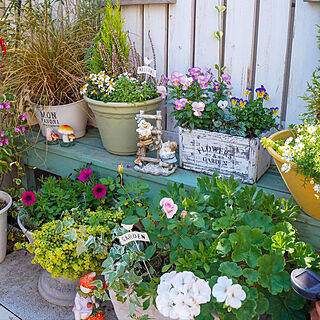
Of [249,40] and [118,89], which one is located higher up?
[249,40]

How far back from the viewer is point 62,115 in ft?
9.26

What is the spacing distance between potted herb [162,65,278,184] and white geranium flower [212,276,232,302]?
77cm

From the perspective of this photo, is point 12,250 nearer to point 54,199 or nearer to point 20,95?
point 54,199

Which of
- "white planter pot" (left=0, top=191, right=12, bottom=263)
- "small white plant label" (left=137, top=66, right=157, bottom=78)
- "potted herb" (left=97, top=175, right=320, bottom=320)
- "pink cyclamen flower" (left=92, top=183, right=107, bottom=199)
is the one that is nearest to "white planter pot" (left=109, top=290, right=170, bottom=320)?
"potted herb" (left=97, top=175, right=320, bottom=320)

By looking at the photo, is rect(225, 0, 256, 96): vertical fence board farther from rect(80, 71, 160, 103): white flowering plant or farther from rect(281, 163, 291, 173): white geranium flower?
rect(281, 163, 291, 173): white geranium flower

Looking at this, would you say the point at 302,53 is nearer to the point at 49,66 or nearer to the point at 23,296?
the point at 49,66

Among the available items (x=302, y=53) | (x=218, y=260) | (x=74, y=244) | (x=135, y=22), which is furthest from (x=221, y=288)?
(x=135, y=22)

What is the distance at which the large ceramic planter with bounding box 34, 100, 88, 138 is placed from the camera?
2.80m

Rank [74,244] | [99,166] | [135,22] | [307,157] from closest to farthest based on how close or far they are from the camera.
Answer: [307,157]
[74,244]
[99,166]
[135,22]

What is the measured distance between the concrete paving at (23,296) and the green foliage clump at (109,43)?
53.5 inches

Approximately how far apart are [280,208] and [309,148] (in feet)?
1.06

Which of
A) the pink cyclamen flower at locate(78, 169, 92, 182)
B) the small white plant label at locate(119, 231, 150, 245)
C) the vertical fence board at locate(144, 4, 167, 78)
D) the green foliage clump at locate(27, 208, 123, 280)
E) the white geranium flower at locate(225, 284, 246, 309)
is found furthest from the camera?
the vertical fence board at locate(144, 4, 167, 78)

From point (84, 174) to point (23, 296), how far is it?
81cm

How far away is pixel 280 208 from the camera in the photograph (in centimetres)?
187
